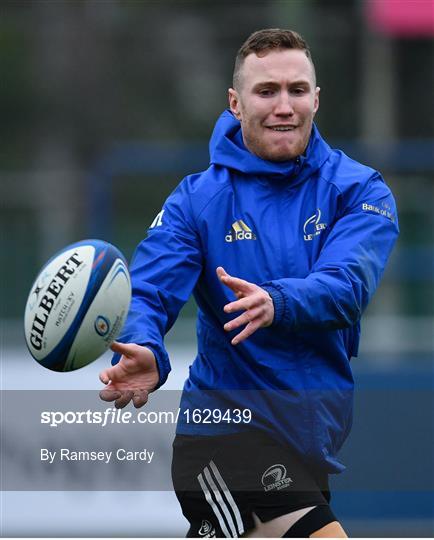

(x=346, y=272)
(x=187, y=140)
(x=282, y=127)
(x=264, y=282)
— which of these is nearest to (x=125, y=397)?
(x=264, y=282)

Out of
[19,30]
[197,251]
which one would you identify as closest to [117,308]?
[197,251]

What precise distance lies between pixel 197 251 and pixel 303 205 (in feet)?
1.25

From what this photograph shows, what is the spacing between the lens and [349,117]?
15.2 m

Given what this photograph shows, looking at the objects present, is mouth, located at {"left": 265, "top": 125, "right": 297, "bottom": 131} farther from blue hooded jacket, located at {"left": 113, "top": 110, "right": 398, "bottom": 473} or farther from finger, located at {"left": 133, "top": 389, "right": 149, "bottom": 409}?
finger, located at {"left": 133, "top": 389, "right": 149, "bottom": 409}

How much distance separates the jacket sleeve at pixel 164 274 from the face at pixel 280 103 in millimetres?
329

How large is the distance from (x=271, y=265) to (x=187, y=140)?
13761mm

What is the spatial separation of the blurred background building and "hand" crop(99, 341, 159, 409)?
233cm

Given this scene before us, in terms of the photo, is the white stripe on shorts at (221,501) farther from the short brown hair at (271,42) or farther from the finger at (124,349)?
the short brown hair at (271,42)

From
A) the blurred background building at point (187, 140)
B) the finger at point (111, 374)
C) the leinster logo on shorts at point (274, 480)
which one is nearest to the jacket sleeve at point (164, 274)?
the finger at point (111, 374)

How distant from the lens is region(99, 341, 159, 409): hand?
4059 mm

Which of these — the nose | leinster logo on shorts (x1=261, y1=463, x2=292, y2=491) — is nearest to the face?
the nose

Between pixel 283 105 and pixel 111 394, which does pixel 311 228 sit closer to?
pixel 283 105

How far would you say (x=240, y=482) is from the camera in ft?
14.2

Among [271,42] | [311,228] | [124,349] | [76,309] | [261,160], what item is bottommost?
[124,349]
